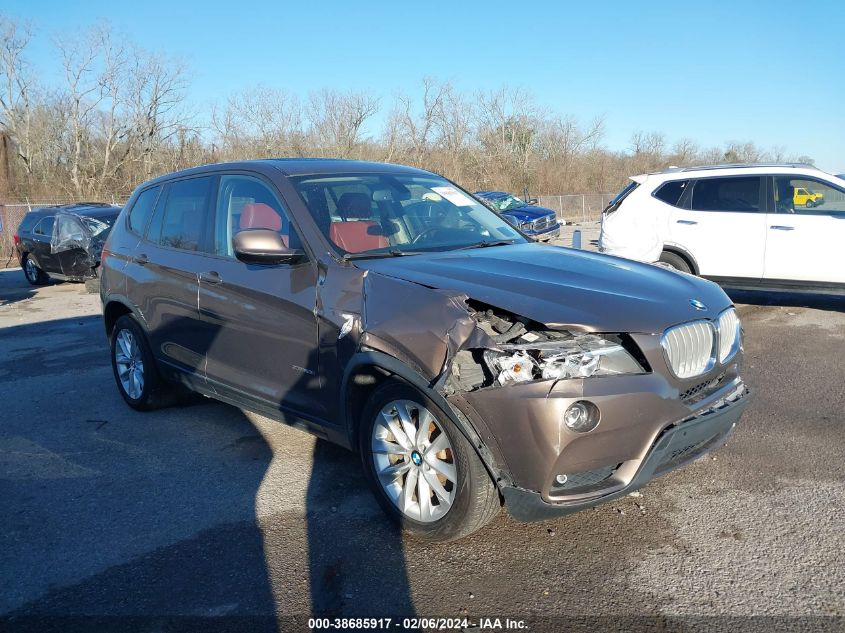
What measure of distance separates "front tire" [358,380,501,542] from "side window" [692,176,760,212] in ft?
23.5

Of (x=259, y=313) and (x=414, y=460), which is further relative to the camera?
(x=259, y=313)

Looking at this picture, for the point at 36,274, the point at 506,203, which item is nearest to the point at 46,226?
the point at 36,274

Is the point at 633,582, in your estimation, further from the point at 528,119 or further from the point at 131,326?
the point at 528,119

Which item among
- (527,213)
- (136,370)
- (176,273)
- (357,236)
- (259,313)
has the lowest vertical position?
(136,370)

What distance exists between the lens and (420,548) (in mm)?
3520

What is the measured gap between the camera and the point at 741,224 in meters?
9.05

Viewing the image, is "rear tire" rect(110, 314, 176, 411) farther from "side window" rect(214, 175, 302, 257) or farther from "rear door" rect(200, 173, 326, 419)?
"side window" rect(214, 175, 302, 257)

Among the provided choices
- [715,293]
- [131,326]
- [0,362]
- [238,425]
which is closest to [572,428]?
[715,293]

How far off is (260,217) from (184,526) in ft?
6.11

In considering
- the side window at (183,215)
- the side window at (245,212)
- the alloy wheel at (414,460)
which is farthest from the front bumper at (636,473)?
the side window at (183,215)

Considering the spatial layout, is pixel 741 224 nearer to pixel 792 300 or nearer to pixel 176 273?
pixel 792 300

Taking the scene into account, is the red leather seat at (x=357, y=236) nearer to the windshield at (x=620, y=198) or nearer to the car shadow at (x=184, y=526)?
the car shadow at (x=184, y=526)

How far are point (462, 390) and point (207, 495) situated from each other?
6.48ft

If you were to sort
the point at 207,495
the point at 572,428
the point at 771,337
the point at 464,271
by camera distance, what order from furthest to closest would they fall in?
1. the point at 771,337
2. the point at 207,495
3. the point at 464,271
4. the point at 572,428
